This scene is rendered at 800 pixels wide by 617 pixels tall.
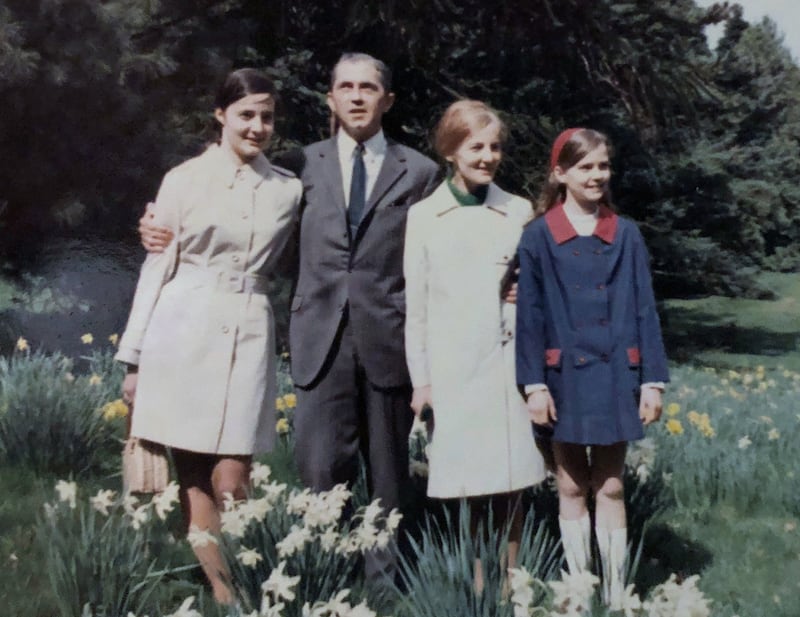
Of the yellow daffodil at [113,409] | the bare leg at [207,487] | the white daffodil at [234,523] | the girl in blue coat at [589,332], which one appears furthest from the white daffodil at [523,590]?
the yellow daffodil at [113,409]

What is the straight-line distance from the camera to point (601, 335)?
3.08 m

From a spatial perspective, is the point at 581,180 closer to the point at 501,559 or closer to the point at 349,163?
the point at 349,163

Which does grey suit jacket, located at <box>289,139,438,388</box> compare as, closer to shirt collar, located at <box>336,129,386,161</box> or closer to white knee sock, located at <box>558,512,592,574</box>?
shirt collar, located at <box>336,129,386,161</box>

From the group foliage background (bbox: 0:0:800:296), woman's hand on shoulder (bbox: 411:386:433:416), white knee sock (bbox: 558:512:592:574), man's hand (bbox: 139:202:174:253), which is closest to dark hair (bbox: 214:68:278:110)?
man's hand (bbox: 139:202:174:253)

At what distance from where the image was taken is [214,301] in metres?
3.09

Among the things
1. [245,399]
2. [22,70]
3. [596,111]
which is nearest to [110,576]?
[245,399]

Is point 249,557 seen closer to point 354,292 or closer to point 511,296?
point 354,292

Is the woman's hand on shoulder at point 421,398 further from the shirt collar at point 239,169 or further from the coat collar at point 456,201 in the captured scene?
the shirt collar at point 239,169

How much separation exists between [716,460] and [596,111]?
29.8 ft

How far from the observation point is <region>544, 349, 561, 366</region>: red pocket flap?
3090 mm

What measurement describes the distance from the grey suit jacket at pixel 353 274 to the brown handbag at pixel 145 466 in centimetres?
49

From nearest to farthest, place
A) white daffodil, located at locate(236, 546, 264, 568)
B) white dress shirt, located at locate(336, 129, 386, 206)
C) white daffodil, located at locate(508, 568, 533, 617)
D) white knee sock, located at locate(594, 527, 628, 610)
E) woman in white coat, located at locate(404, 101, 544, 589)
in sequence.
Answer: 1. white daffodil, located at locate(508, 568, 533, 617)
2. white daffodil, located at locate(236, 546, 264, 568)
3. white knee sock, located at locate(594, 527, 628, 610)
4. woman in white coat, located at locate(404, 101, 544, 589)
5. white dress shirt, located at locate(336, 129, 386, 206)

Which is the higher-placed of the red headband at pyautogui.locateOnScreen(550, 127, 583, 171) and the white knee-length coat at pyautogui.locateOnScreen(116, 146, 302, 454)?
the red headband at pyautogui.locateOnScreen(550, 127, 583, 171)

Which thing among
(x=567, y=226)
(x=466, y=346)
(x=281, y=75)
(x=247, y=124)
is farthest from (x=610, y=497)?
(x=281, y=75)
